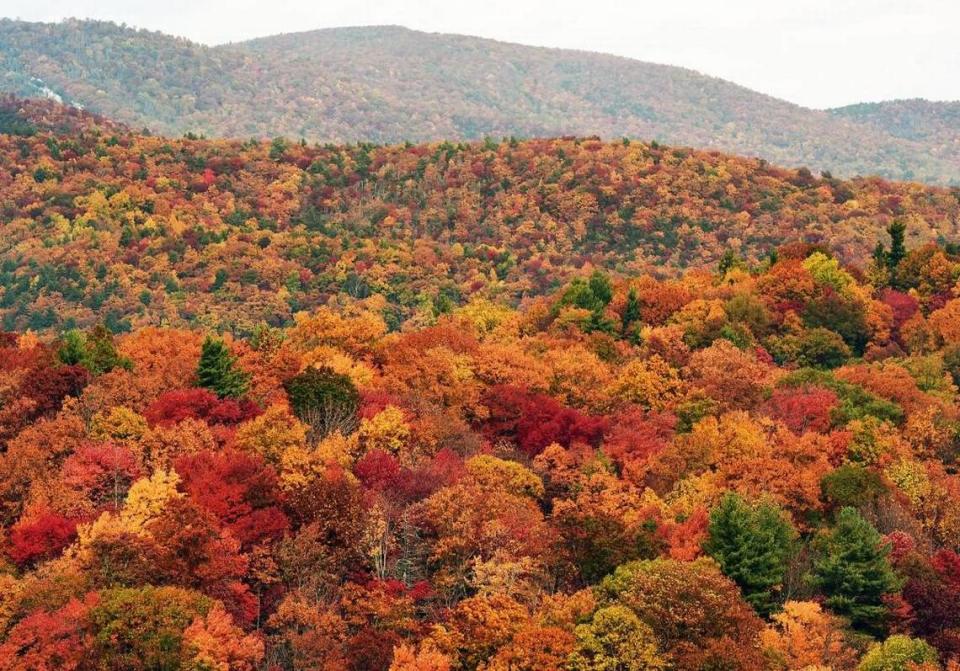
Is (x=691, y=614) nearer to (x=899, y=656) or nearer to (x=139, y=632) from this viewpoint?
(x=899, y=656)

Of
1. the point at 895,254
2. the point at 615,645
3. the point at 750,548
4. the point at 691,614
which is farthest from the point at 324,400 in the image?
the point at 895,254

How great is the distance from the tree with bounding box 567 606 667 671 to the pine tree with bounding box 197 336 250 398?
37.3 meters

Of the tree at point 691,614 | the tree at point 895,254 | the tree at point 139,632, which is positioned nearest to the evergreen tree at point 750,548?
the tree at point 691,614

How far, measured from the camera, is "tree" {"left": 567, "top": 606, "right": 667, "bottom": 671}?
56844 mm

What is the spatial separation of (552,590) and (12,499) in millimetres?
31646

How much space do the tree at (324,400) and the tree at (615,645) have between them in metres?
29.7

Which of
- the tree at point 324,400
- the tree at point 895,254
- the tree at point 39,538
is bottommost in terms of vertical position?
the tree at point 39,538

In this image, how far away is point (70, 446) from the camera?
75.9 metres

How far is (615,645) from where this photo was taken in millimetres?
57656

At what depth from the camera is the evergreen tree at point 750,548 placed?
65438 millimetres

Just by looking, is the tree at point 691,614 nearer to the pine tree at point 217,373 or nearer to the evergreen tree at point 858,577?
the evergreen tree at point 858,577

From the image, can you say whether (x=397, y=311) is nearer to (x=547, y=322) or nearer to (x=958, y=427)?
(x=547, y=322)

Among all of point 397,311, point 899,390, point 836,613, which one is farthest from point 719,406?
point 397,311

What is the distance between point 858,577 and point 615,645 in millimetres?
15138
